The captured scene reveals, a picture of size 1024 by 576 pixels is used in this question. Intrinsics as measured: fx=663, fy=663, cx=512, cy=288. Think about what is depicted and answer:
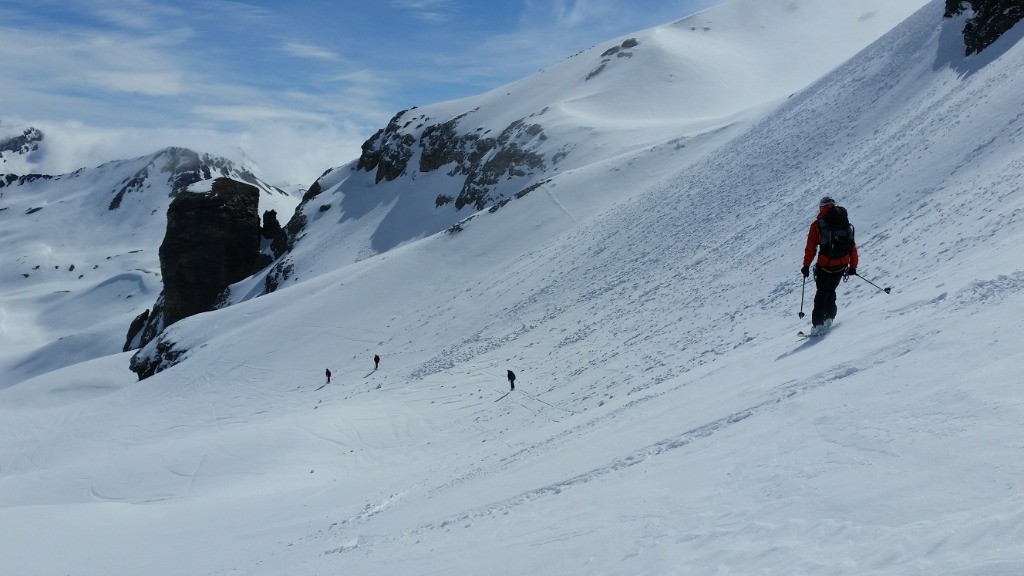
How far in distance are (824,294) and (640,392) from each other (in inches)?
181

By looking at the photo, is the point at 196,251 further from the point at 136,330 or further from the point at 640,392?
the point at 640,392

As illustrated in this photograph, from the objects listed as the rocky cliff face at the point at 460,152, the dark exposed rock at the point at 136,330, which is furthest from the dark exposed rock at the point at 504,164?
the dark exposed rock at the point at 136,330

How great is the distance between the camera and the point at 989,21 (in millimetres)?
25156

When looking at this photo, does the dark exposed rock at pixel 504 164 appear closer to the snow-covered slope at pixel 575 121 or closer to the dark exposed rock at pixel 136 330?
the snow-covered slope at pixel 575 121

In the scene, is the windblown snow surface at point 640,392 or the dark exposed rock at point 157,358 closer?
the windblown snow surface at point 640,392

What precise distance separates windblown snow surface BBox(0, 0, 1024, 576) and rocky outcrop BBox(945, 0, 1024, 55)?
0.78 meters

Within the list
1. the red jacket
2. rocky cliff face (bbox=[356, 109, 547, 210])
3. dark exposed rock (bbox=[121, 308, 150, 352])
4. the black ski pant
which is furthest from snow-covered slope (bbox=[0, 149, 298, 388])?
the red jacket

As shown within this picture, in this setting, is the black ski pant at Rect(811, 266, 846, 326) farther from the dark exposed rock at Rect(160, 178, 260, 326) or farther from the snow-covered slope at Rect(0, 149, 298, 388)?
the snow-covered slope at Rect(0, 149, 298, 388)

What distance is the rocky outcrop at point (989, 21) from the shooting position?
24312mm

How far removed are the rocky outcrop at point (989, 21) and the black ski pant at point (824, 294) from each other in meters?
21.8

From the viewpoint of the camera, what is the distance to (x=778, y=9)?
97812mm

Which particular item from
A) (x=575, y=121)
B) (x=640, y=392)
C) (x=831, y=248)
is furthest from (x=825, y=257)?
(x=575, y=121)

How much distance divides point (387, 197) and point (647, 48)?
34.8 metres

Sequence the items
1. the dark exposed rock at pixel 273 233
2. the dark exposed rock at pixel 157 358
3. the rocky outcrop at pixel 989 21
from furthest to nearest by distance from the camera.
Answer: the dark exposed rock at pixel 273 233 < the dark exposed rock at pixel 157 358 < the rocky outcrop at pixel 989 21
